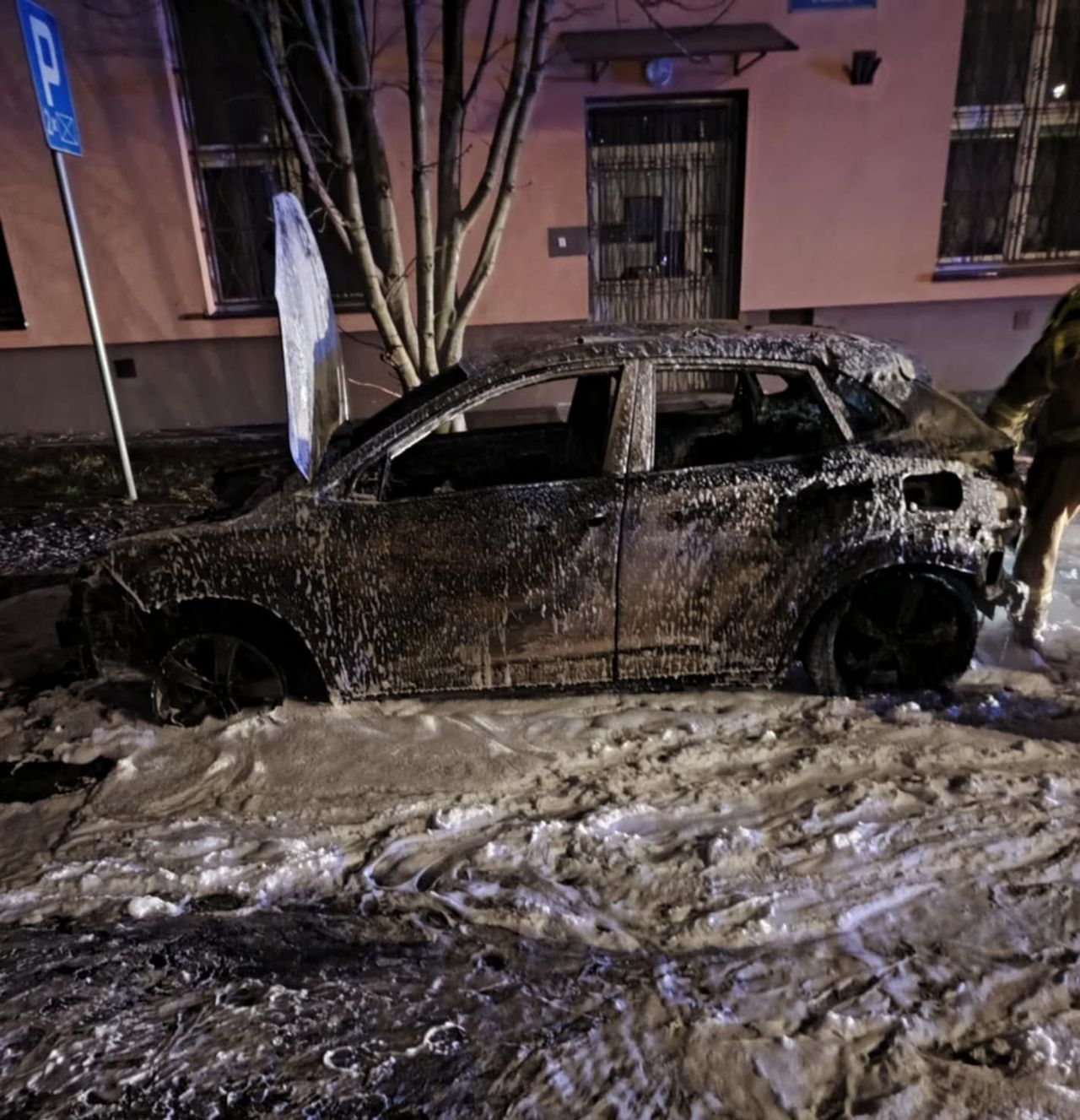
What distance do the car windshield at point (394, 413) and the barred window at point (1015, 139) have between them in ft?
22.2

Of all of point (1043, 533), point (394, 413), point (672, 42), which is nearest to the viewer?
point (394, 413)

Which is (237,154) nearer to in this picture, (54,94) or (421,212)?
(54,94)

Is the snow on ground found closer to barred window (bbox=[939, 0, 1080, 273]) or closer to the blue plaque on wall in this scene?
barred window (bbox=[939, 0, 1080, 273])

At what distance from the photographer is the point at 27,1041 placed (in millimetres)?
2354

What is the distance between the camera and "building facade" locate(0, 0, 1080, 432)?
770 cm

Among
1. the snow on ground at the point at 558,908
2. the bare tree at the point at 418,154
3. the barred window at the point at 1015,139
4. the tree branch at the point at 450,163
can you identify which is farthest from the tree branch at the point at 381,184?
the barred window at the point at 1015,139

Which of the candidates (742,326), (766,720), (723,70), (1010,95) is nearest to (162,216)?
(723,70)

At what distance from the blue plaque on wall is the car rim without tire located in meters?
6.38

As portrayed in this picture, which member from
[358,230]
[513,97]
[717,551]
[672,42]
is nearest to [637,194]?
[672,42]

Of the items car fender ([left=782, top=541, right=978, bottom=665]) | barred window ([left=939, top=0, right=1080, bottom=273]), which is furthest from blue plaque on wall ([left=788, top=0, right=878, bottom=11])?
car fender ([left=782, top=541, right=978, bottom=665])

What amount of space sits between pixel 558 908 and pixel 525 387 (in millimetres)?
2038

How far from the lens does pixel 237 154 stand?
823cm

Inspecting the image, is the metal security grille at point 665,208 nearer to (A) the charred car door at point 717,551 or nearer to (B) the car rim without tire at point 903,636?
(A) the charred car door at point 717,551

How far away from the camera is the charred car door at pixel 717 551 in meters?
3.55
